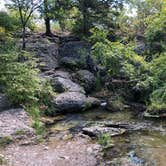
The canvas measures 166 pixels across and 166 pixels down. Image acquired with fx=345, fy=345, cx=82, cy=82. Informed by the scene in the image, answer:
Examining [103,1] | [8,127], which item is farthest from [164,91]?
[103,1]

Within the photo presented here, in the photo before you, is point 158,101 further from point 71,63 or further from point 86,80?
point 71,63

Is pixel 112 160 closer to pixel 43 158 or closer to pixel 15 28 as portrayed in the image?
pixel 43 158

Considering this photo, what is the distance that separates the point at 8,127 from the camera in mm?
13344

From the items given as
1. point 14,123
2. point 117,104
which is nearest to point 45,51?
point 117,104

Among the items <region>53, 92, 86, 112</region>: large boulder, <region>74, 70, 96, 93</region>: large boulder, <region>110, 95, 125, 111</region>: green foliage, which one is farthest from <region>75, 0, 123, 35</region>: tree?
<region>53, 92, 86, 112</region>: large boulder

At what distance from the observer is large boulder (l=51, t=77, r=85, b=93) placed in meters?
19.8

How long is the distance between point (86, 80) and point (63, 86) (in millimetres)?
2880

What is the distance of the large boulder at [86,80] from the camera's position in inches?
877

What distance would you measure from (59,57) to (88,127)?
423 inches

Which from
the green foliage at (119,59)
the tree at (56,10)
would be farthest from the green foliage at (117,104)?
A: the tree at (56,10)

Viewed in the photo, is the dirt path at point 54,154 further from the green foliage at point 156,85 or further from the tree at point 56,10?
the tree at point 56,10

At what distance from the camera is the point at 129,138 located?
45.4ft

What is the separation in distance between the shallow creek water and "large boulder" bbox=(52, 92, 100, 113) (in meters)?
0.44

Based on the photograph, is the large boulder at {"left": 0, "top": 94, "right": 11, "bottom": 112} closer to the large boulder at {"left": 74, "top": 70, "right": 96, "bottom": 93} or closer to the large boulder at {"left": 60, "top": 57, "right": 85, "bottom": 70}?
the large boulder at {"left": 74, "top": 70, "right": 96, "bottom": 93}
